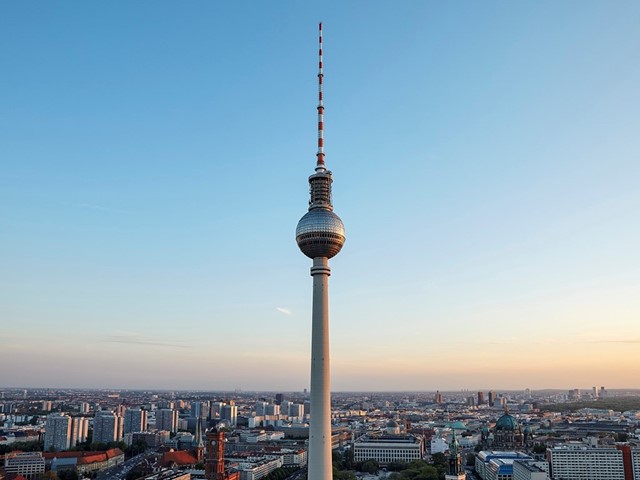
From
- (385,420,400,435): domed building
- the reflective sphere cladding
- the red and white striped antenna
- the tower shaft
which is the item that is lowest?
(385,420,400,435): domed building

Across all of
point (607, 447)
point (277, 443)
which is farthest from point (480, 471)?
point (277, 443)

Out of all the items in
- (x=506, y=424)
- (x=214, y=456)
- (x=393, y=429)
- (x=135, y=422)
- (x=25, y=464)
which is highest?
(x=506, y=424)

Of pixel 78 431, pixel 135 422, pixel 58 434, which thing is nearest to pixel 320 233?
pixel 58 434

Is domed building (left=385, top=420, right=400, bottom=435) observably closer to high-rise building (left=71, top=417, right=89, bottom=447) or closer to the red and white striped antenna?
high-rise building (left=71, top=417, right=89, bottom=447)

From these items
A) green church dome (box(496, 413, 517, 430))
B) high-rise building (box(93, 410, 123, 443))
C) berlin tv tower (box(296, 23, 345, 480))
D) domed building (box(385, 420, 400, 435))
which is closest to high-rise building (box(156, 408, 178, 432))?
high-rise building (box(93, 410, 123, 443))

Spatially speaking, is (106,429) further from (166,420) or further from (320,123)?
(320,123)

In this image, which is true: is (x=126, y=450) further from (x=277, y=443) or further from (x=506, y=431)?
(x=506, y=431)
